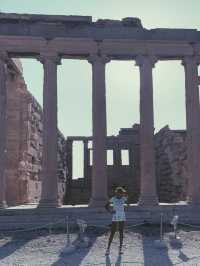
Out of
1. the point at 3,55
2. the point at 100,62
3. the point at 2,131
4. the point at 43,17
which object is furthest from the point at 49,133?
the point at 43,17

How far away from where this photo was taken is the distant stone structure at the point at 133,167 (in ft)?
127

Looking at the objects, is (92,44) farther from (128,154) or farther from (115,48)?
(128,154)

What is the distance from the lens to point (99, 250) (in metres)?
16.5

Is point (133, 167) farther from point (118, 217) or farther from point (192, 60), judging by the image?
point (118, 217)

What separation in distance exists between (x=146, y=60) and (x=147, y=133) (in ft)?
13.4

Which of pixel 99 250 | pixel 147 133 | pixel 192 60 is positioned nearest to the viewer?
pixel 99 250

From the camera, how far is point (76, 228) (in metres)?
20.7

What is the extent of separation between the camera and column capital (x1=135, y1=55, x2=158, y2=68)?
27281 millimetres

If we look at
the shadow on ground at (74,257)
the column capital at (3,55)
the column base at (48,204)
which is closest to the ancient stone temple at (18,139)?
the column capital at (3,55)

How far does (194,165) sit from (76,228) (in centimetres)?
870

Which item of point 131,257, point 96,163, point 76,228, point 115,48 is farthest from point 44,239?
point 115,48

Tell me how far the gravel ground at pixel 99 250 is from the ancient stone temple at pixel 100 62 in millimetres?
5942

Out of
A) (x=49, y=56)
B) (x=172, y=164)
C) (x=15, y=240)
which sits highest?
(x=49, y=56)

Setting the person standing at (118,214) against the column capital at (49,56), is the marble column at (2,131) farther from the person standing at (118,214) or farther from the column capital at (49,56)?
the person standing at (118,214)
